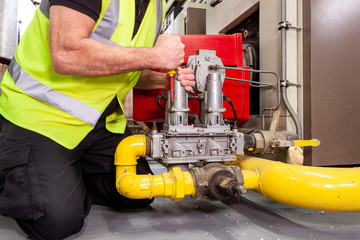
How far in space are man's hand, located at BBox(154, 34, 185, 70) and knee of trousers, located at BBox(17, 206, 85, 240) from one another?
586mm

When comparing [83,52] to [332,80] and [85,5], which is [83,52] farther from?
[332,80]

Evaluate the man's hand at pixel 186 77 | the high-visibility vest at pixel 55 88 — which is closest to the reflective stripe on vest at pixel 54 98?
the high-visibility vest at pixel 55 88

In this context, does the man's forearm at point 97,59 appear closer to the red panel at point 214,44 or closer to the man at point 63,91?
the man at point 63,91

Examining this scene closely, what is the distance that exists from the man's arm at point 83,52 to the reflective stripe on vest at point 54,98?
0.11 meters

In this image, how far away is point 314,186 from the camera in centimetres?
83

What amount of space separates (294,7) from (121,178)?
116 centimetres

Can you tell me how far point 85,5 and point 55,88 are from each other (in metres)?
0.30

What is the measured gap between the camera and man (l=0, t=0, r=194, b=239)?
0.83 m

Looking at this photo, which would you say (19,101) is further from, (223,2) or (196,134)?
(223,2)

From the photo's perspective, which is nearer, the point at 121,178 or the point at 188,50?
the point at 121,178

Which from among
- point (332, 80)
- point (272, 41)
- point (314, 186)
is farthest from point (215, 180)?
point (272, 41)

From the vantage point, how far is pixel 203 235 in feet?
2.79

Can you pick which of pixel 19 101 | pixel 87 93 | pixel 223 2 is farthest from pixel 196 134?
pixel 223 2

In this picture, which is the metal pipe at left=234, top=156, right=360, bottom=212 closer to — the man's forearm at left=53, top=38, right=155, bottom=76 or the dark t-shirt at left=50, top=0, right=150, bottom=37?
the man's forearm at left=53, top=38, right=155, bottom=76
